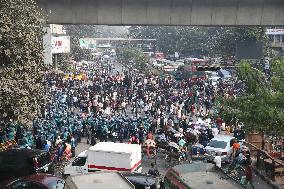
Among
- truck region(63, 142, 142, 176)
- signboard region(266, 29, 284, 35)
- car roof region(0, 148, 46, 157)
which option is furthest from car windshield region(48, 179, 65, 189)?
signboard region(266, 29, 284, 35)

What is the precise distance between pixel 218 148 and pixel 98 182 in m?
11.0

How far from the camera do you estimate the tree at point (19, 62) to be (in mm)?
17391

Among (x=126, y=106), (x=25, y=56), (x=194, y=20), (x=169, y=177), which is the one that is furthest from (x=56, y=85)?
(x=169, y=177)

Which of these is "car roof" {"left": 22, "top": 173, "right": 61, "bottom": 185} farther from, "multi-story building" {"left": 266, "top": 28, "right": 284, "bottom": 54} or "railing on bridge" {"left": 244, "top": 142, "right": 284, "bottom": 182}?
"multi-story building" {"left": 266, "top": 28, "right": 284, "bottom": 54}

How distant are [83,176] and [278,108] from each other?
7.02m

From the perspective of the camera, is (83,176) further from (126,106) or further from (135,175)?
(126,106)

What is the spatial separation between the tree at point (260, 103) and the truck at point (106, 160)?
13.4ft

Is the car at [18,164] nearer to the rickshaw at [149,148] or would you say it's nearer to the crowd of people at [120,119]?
the crowd of people at [120,119]

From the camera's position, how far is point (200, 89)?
43781mm

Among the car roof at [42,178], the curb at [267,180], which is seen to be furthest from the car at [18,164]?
the curb at [267,180]

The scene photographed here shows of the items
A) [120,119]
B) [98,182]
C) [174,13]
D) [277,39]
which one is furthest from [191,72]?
[98,182]

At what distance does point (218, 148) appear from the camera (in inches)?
837

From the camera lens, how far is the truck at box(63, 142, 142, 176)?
57.6 feet

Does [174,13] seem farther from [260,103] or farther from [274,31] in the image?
[274,31]
